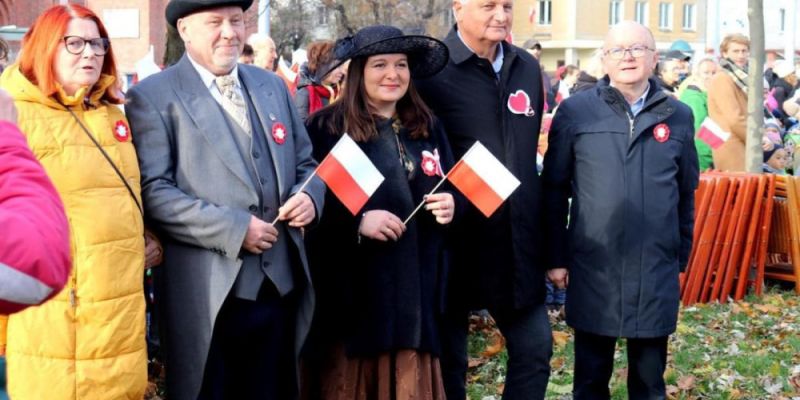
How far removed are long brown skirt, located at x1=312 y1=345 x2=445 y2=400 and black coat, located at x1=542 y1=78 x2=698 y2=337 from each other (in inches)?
38.7

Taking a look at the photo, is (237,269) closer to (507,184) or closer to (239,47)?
(239,47)

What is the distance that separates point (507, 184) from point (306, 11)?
41252 millimetres

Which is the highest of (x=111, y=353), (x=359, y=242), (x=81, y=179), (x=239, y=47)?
(x=239, y=47)

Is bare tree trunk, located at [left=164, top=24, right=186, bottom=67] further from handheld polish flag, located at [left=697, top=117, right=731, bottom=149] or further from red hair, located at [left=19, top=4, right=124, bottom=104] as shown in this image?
handheld polish flag, located at [left=697, top=117, right=731, bottom=149]

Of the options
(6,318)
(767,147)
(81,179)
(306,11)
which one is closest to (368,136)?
(81,179)

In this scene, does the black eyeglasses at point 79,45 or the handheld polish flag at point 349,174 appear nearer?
the black eyeglasses at point 79,45

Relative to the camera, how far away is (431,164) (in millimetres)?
4977

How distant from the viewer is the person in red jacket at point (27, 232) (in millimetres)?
1913

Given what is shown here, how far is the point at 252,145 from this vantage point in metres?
4.48

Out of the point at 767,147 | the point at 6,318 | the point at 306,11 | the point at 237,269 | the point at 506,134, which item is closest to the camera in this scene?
the point at 6,318

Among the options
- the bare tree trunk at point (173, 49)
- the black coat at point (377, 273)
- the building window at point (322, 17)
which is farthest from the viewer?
the building window at point (322, 17)

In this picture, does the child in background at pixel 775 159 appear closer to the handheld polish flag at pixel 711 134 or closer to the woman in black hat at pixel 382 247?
the handheld polish flag at pixel 711 134

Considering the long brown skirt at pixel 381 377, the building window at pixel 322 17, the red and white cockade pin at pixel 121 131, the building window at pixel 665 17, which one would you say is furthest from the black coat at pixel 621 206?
the building window at pixel 665 17

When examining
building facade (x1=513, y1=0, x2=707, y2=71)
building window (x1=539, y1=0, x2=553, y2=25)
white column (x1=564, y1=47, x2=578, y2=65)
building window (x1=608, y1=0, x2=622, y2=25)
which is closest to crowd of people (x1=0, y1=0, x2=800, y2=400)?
building facade (x1=513, y1=0, x2=707, y2=71)
